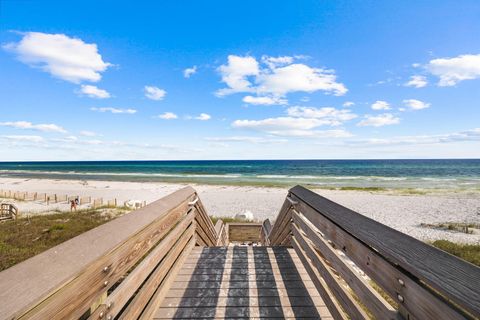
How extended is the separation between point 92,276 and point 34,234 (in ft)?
38.4

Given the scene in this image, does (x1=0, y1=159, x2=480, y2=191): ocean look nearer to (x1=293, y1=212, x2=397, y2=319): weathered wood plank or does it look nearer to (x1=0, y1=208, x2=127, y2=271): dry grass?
(x1=0, y1=208, x2=127, y2=271): dry grass

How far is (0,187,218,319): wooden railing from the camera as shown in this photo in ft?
3.10

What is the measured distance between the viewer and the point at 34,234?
10.1m

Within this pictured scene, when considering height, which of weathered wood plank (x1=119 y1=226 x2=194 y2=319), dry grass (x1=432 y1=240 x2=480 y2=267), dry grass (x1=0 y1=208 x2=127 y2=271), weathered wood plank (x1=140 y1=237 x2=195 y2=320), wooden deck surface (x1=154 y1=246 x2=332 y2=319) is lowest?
dry grass (x1=432 y1=240 x2=480 y2=267)

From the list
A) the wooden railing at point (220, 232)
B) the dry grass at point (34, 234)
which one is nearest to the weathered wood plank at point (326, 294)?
the wooden railing at point (220, 232)

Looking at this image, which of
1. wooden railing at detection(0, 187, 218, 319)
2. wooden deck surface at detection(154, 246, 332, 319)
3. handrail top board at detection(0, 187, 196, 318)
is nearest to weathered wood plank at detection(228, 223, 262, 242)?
wooden deck surface at detection(154, 246, 332, 319)

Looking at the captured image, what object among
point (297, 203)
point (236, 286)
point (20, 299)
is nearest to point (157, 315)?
point (236, 286)

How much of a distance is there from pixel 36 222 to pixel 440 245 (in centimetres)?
1802

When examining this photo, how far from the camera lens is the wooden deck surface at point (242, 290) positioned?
2.61 metres

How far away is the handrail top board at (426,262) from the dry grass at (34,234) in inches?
343

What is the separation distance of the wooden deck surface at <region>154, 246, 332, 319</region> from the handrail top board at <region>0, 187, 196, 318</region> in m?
1.35

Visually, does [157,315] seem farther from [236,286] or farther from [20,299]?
[20,299]

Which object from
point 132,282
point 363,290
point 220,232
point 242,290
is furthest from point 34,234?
point 363,290

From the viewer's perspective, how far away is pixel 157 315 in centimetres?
254
